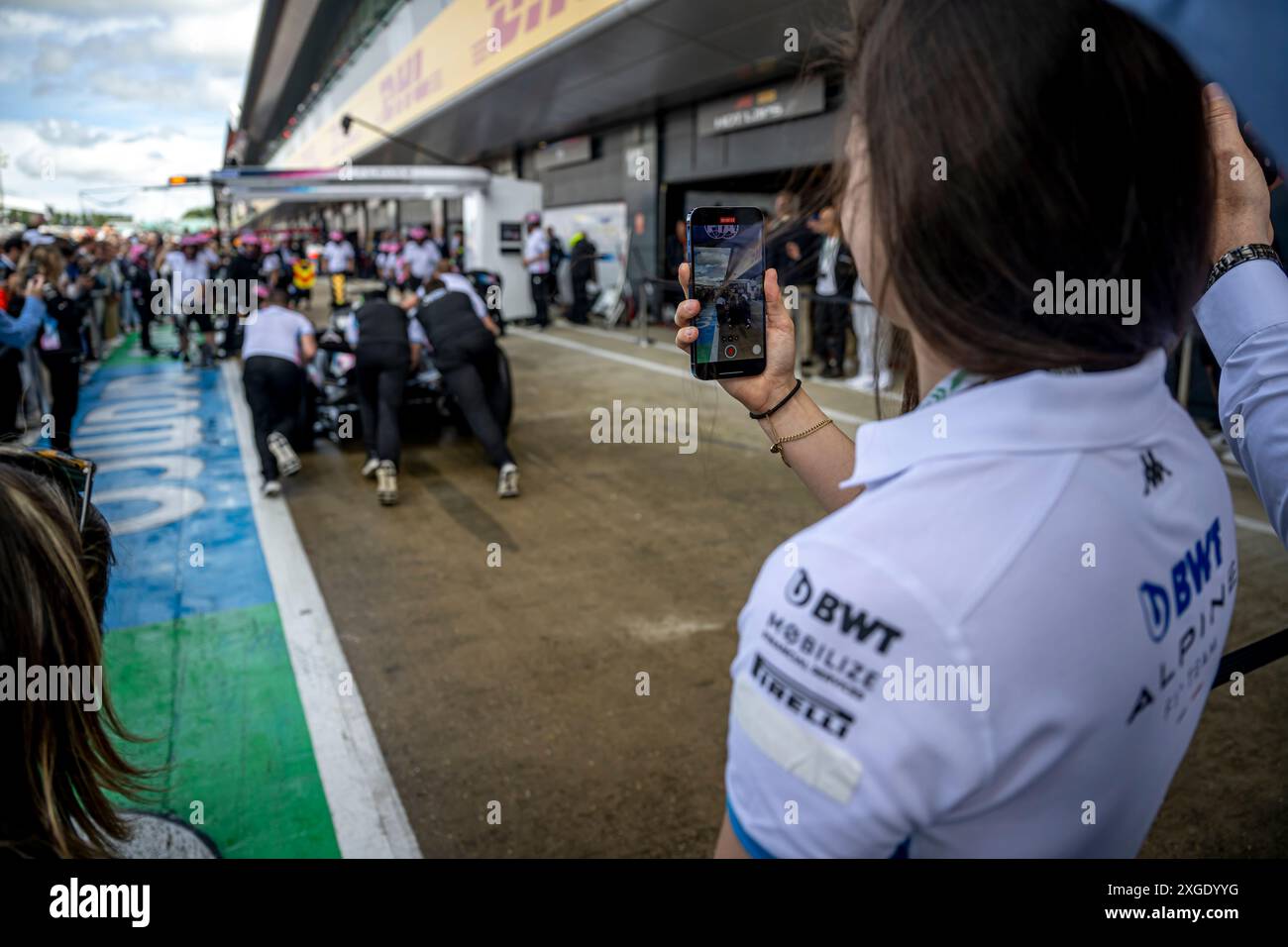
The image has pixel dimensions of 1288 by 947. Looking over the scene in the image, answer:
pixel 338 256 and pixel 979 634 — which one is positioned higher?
pixel 338 256

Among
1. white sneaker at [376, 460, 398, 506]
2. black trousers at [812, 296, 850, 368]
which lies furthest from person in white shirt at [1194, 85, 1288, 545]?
black trousers at [812, 296, 850, 368]

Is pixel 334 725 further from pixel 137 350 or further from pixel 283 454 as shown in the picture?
pixel 137 350

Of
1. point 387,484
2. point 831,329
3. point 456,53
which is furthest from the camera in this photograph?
point 456,53

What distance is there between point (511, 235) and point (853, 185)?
16.7 metres

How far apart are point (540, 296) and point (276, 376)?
10099mm

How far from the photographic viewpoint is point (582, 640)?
409 centimetres

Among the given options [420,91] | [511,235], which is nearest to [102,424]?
[511,235]

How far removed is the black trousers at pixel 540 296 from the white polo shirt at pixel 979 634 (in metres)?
16.4

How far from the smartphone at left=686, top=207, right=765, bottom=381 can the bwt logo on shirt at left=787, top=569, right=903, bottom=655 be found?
0.77 meters

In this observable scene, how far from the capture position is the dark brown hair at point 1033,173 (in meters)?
0.72

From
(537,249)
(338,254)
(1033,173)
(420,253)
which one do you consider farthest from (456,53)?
(1033,173)

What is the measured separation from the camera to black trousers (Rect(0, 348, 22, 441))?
20.9 ft

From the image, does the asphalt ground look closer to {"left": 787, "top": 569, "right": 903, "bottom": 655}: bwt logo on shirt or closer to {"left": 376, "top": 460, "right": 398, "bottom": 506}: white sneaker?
{"left": 376, "top": 460, "right": 398, "bottom": 506}: white sneaker
